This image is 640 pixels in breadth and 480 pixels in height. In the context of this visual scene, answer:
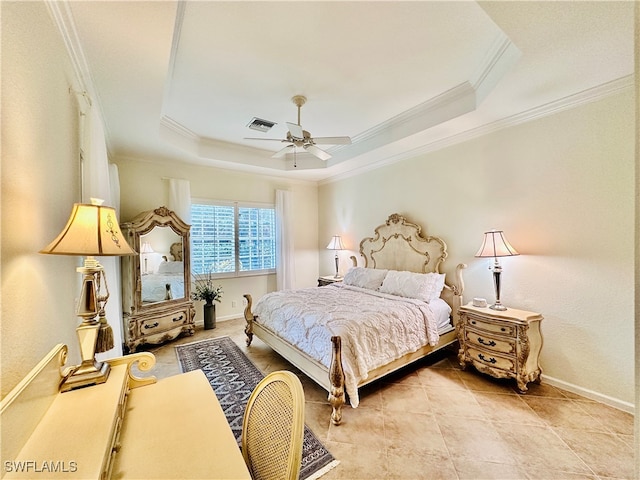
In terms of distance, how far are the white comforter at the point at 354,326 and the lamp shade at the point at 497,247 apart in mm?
871

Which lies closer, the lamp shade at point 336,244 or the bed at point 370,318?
the bed at point 370,318

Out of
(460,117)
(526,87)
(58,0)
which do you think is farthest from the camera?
(460,117)

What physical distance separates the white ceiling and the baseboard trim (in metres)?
2.65

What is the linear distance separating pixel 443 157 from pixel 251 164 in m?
3.03

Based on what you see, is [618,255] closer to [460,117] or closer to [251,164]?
[460,117]

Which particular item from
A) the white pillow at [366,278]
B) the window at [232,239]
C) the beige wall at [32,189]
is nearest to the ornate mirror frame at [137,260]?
the window at [232,239]

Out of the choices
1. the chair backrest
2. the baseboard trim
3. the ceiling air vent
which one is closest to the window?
the ceiling air vent

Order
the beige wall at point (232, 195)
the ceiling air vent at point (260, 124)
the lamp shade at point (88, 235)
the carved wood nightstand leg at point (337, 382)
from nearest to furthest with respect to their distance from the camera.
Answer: the lamp shade at point (88, 235)
the carved wood nightstand leg at point (337, 382)
the ceiling air vent at point (260, 124)
the beige wall at point (232, 195)

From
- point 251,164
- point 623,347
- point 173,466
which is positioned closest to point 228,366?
point 173,466

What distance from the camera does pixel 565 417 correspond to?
2.11 m

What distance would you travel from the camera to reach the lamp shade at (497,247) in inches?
104

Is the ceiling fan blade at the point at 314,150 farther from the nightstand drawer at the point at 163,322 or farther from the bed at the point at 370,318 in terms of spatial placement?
the nightstand drawer at the point at 163,322

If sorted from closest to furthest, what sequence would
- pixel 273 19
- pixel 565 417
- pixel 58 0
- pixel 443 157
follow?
pixel 58 0, pixel 273 19, pixel 565 417, pixel 443 157
